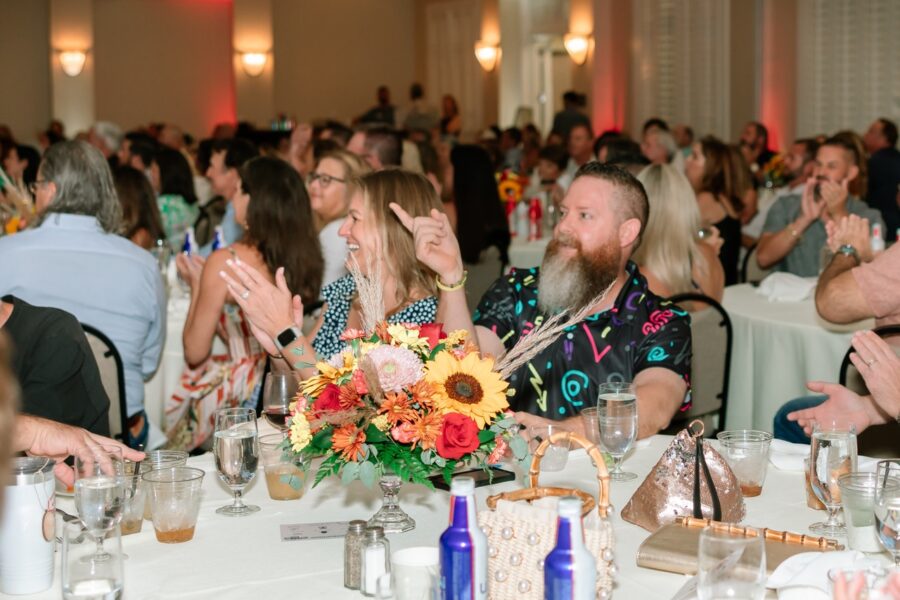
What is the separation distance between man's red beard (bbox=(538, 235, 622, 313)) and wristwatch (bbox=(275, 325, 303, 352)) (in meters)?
0.73

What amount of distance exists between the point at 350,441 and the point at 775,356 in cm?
291

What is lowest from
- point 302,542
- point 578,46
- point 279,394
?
point 302,542

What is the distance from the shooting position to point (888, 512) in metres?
1.77

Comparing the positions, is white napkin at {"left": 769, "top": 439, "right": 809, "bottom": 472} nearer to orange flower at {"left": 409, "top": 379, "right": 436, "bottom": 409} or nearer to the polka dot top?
orange flower at {"left": 409, "top": 379, "right": 436, "bottom": 409}

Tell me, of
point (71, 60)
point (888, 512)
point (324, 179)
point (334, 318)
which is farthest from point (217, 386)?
point (71, 60)

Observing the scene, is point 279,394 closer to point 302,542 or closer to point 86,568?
point 302,542

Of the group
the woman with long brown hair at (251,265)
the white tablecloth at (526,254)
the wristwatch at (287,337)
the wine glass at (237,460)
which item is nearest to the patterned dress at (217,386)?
the woman with long brown hair at (251,265)

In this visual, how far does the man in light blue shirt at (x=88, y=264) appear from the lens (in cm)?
396

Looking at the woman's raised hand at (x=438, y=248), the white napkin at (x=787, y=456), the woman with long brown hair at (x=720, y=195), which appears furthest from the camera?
the woman with long brown hair at (x=720, y=195)

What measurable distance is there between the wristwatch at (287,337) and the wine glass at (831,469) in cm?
133

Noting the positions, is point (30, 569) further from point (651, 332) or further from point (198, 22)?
point (198, 22)

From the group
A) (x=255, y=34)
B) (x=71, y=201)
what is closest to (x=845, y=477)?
(x=71, y=201)

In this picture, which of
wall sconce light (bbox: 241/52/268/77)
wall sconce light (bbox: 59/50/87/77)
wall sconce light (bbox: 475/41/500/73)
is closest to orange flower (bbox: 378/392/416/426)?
wall sconce light (bbox: 475/41/500/73)

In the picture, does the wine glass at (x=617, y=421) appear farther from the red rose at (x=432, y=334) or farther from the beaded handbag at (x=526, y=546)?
the beaded handbag at (x=526, y=546)
